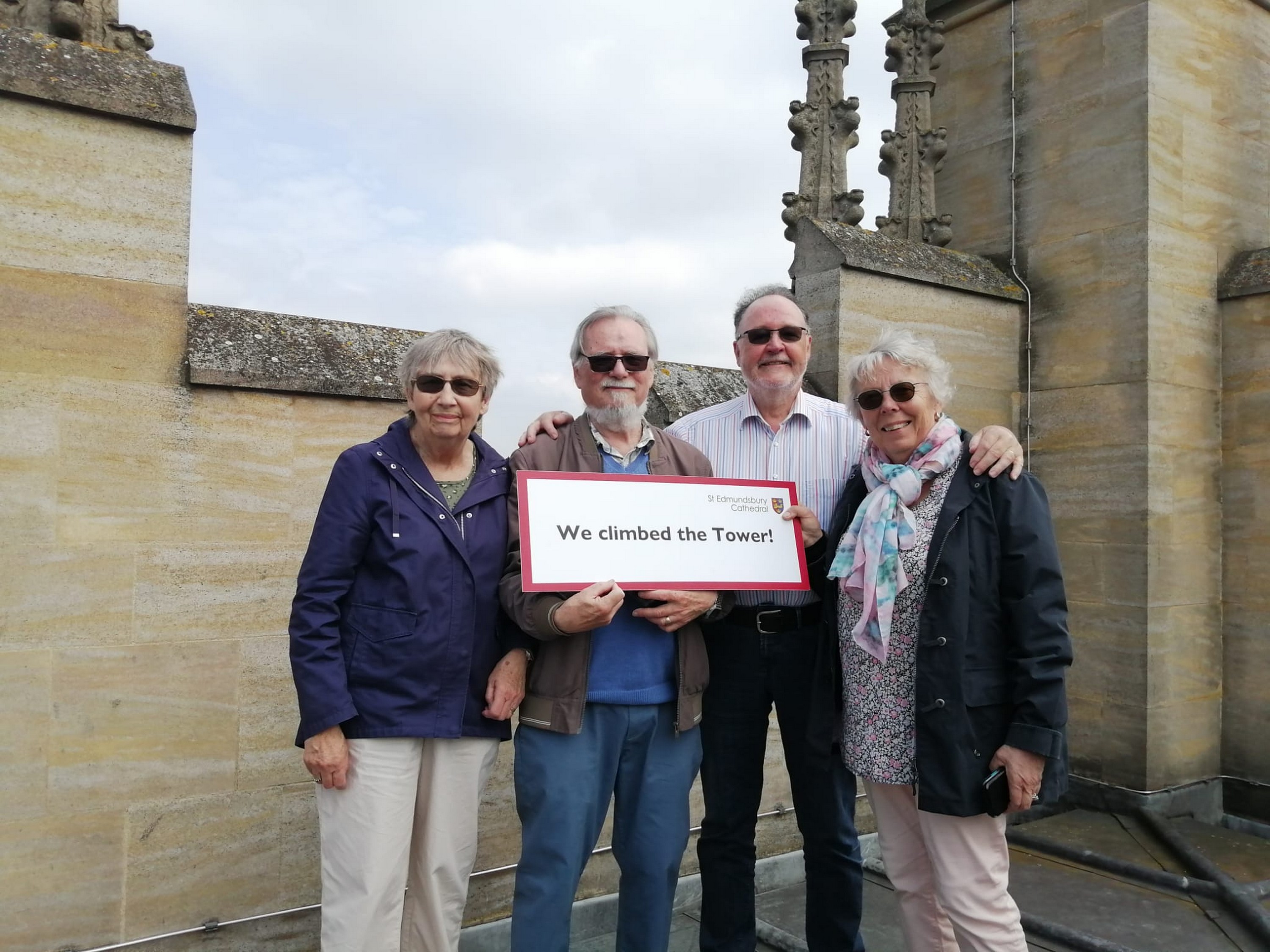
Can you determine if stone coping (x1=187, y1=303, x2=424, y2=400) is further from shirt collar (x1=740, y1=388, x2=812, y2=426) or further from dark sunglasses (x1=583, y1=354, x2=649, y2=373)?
shirt collar (x1=740, y1=388, x2=812, y2=426)

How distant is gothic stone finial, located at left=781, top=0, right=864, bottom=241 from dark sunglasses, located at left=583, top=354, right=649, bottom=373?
290 centimetres

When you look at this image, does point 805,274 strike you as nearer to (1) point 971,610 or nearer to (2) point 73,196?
(1) point 971,610

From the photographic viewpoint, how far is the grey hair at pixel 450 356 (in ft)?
9.40

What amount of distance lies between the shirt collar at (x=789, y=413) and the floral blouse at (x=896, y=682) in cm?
71

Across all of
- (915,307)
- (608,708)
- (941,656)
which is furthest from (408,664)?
(915,307)

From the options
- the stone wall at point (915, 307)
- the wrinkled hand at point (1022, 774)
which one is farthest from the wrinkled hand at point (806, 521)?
the stone wall at point (915, 307)

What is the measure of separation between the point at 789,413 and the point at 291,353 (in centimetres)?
191

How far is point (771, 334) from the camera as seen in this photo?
11.0 feet

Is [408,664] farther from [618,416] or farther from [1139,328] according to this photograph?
[1139,328]

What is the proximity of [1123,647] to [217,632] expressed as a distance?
5.17m

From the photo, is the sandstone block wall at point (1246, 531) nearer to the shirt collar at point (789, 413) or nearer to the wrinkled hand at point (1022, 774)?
the shirt collar at point (789, 413)

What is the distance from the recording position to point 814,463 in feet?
11.5

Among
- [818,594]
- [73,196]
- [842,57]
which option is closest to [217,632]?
[73,196]

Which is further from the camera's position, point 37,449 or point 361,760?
point 37,449
